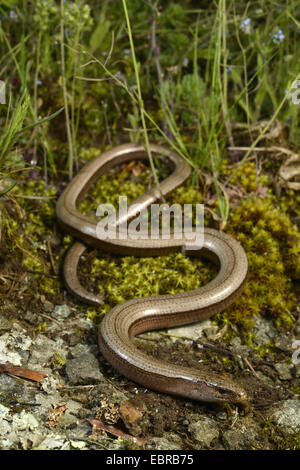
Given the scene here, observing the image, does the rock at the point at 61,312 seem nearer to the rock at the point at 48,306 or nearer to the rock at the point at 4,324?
the rock at the point at 48,306

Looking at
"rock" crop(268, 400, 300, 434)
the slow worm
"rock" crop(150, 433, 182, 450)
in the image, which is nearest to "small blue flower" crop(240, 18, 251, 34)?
the slow worm

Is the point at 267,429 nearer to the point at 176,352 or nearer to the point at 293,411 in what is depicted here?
the point at 293,411

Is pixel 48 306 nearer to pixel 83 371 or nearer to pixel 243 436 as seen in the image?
pixel 83 371

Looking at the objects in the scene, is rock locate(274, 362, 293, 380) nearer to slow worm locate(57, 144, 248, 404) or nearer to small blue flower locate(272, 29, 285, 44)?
slow worm locate(57, 144, 248, 404)

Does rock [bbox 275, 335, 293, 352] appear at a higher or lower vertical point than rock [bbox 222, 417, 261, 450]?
lower

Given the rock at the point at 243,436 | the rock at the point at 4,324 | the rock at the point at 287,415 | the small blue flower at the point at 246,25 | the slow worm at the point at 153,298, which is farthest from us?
the small blue flower at the point at 246,25

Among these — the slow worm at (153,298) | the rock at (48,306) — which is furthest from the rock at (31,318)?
the slow worm at (153,298)
